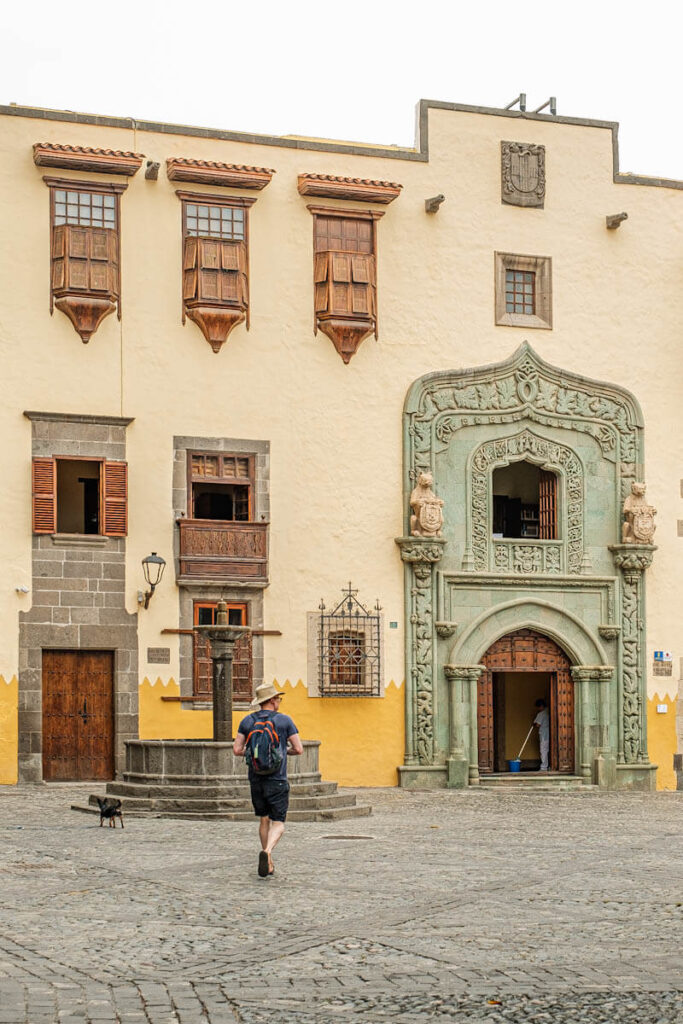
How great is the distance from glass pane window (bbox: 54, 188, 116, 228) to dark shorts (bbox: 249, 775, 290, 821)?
1446 centimetres

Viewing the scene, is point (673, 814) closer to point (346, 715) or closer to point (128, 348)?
point (346, 715)

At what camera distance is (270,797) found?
1362 cm

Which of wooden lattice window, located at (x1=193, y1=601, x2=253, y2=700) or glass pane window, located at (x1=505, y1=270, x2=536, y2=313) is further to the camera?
glass pane window, located at (x1=505, y1=270, x2=536, y2=313)

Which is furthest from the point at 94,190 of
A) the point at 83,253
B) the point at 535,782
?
the point at 535,782

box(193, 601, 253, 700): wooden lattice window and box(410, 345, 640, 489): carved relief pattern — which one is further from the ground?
box(410, 345, 640, 489): carved relief pattern

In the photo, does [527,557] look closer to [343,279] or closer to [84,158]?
[343,279]

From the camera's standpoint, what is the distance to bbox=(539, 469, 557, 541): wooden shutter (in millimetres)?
28797

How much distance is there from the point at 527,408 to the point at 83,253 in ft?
26.3

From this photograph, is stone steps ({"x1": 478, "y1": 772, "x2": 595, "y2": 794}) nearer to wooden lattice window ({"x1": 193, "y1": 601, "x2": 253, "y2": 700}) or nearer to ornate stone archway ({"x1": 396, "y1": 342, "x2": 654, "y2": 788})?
ornate stone archway ({"x1": 396, "y1": 342, "x2": 654, "y2": 788})

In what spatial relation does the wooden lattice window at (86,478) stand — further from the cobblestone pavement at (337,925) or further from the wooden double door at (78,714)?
the cobblestone pavement at (337,925)

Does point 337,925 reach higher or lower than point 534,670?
lower

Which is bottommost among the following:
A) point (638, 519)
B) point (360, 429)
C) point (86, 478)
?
point (638, 519)

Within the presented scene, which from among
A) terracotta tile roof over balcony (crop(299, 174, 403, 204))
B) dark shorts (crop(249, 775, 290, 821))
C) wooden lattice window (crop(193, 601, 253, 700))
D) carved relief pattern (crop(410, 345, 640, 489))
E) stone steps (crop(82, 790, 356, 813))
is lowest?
stone steps (crop(82, 790, 356, 813))

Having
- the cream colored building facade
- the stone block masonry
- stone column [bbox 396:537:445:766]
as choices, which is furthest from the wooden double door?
stone column [bbox 396:537:445:766]
